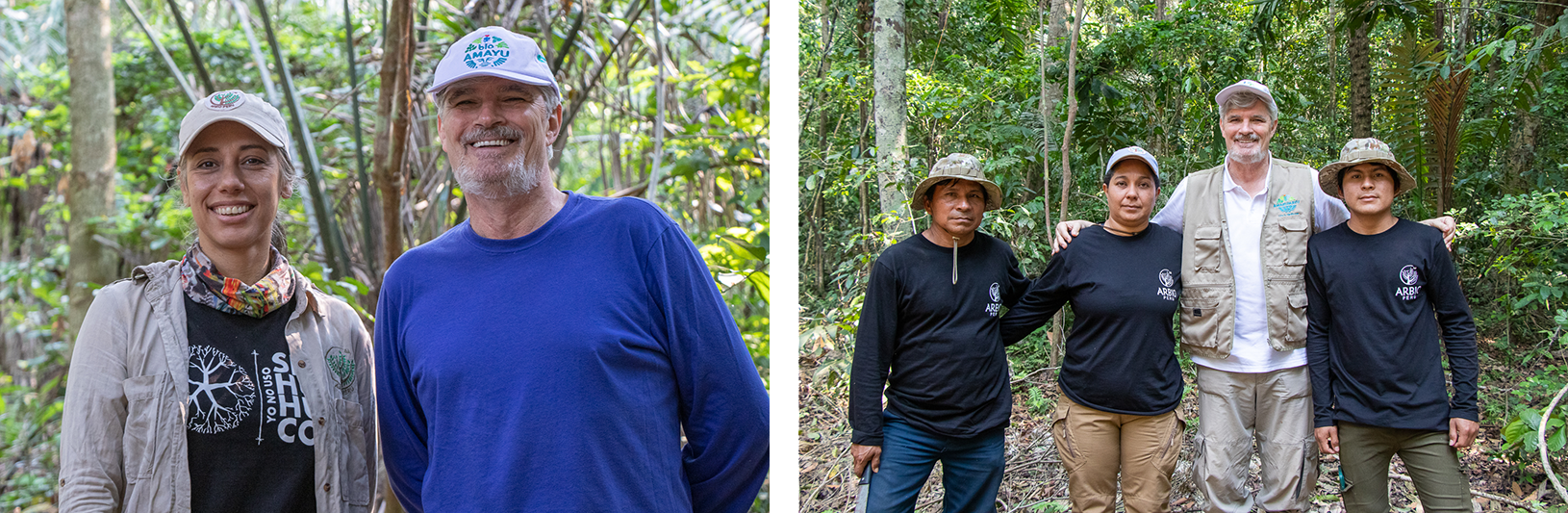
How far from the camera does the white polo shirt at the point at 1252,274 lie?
7.93ft

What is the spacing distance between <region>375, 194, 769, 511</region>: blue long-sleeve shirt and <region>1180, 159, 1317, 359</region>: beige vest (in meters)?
1.44

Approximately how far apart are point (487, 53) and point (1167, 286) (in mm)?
1864

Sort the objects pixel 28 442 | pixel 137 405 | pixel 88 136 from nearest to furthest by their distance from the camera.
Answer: pixel 137 405 < pixel 88 136 < pixel 28 442

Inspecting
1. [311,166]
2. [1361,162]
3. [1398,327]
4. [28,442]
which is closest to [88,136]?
[28,442]

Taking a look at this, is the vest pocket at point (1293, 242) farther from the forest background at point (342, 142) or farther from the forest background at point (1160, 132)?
the forest background at point (342, 142)

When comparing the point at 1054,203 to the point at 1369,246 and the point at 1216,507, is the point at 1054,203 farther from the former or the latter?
the point at 1216,507

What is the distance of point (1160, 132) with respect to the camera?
255cm

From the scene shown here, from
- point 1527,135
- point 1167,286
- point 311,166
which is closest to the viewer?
point 1527,135

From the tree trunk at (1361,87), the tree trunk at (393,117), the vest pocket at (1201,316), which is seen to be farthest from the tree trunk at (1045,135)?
the tree trunk at (393,117)

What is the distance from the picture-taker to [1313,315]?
2.38 m

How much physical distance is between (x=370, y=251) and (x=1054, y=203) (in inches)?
93.2

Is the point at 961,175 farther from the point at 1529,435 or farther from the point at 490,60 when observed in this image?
the point at 1529,435

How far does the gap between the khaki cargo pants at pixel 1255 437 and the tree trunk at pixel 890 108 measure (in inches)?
41.0

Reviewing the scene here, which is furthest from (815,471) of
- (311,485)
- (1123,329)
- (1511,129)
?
(1511,129)
